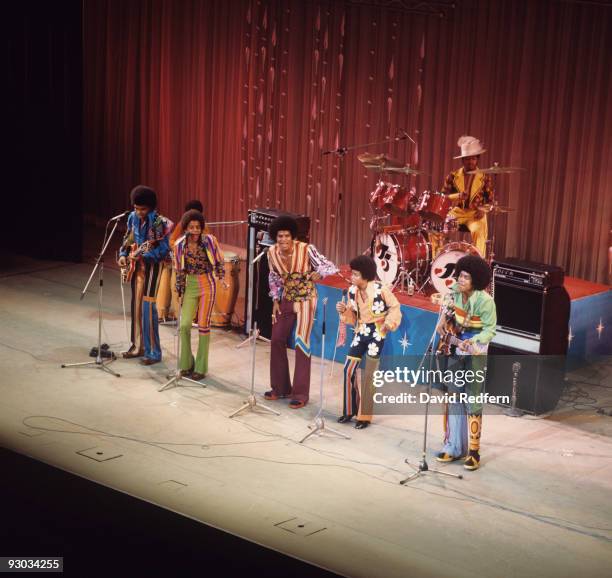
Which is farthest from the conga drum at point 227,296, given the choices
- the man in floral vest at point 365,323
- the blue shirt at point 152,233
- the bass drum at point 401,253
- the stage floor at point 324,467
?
the man in floral vest at point 365,323

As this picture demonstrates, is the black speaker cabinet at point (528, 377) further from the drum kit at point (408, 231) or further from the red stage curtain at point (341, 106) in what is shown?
the red stage curtain at point (341, 106)

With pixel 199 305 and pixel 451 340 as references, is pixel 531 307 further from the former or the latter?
pixel 199 305

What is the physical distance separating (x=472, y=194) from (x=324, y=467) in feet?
11.6

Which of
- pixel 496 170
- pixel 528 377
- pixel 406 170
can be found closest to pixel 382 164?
pixel 406 170

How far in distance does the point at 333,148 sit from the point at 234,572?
29.8 feet

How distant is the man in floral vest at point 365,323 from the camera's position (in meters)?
8.44

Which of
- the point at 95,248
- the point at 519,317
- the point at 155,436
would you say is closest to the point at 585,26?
the point at 519,317

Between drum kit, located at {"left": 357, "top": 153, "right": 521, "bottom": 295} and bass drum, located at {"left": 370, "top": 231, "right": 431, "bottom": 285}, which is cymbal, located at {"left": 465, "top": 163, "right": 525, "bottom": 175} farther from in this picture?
bass drum, located at {"left": 370, "top": 231, "right": 431, "bottom": 285}

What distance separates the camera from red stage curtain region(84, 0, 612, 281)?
35.7 feet

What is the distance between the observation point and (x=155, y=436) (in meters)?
8.32

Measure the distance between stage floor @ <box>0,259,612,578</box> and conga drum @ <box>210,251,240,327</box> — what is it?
2.32 ft

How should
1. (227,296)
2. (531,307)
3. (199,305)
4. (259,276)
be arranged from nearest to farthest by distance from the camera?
(531,307) → (199,305) → (259,276) → (227,296)

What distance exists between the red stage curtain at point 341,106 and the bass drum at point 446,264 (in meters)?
1.76

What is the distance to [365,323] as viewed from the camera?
8516 mm
